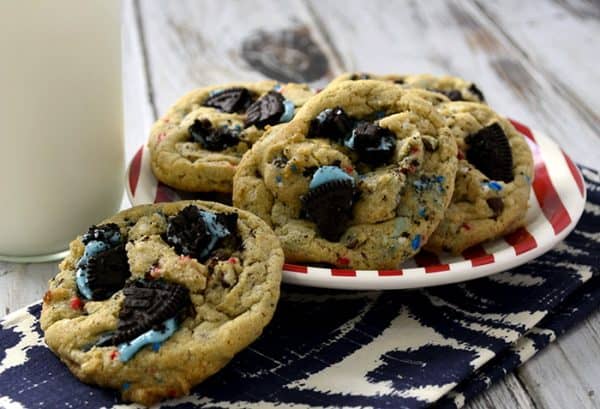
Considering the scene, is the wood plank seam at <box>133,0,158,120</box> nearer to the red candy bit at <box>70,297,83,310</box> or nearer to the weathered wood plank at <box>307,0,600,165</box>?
the weathered wood plank at <box>307,0,600,165</box>

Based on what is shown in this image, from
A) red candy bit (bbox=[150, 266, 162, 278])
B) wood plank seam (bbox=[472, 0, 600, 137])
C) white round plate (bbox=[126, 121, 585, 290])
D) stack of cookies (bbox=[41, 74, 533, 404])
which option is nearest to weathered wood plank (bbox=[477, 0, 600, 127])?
wood plank seam (bbox=[472, 0, 600, 137])

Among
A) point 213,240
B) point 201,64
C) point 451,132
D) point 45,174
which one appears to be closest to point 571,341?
point 451,132

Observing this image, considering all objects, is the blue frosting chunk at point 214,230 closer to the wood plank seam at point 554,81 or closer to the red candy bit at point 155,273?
the red candy bit at point 155,273

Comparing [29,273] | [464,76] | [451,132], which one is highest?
[451,132]

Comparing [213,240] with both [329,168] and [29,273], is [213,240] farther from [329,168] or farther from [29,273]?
[29,273]

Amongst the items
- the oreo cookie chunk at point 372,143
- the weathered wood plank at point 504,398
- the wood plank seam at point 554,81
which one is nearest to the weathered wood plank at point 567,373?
the weathered wood plank at point 504,398

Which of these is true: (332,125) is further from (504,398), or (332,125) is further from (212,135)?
(504,398)
